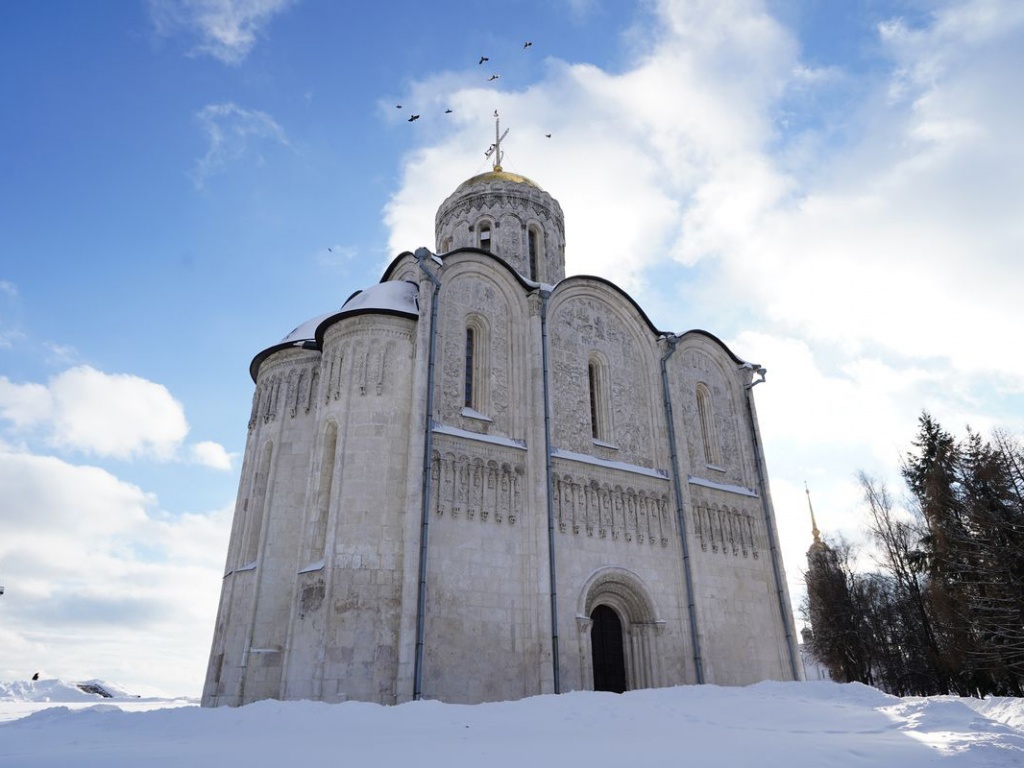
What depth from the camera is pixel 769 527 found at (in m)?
18.5

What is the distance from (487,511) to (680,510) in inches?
218

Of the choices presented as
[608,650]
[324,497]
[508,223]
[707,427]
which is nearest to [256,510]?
[324,497]

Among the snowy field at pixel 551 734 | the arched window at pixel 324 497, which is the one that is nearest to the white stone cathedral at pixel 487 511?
the arched window at pixel 324 497

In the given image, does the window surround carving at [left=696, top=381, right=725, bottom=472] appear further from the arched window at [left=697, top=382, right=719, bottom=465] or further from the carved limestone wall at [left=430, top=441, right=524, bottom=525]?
the carved limestone wall at [left=430, top=441, right=524, bottom=525]

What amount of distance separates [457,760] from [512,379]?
10455 mm

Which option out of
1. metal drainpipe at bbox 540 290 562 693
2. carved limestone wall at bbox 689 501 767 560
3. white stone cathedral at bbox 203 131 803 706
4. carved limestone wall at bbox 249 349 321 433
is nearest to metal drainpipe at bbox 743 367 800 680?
white stone cathedral at bbox 203 131 803 706

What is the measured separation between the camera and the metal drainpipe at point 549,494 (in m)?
12.9

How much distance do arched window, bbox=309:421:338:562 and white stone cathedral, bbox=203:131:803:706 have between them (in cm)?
4

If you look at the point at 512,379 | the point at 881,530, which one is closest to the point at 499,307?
the point at 512,379

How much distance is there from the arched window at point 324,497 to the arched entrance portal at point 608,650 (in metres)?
6.15

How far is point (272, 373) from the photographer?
53.6 ft

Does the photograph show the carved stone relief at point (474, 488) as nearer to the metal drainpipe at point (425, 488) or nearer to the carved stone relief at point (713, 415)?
the metal drainpipe at point (425, 488)

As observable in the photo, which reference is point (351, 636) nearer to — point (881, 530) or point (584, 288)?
point (584, 288)

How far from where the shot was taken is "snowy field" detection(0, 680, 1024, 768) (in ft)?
19.2
